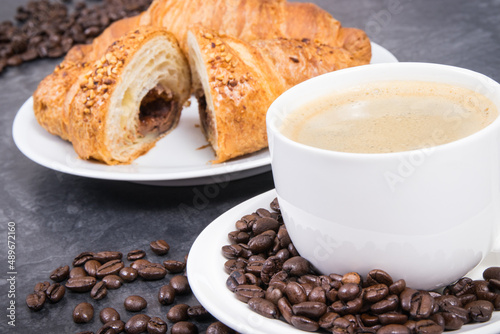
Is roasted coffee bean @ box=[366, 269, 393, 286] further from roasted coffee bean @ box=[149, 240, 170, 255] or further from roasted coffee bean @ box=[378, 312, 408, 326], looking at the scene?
roasted coffee bean @ box=[149, 240, 170, 255]

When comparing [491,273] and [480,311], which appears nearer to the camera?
[480,311]

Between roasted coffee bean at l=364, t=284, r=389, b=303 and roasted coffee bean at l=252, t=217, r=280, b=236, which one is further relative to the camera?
roasted coffee bean at l=252, t=217, r=280, b=236

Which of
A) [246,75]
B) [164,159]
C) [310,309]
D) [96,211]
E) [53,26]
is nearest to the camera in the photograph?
[310,309]

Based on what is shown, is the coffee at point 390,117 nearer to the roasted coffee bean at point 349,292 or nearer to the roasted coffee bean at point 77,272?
the roasted coffee bean at point 349,292

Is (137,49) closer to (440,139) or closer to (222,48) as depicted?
(222,48)

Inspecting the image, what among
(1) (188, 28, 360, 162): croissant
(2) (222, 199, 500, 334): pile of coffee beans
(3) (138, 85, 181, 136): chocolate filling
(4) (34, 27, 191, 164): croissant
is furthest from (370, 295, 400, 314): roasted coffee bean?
(3) (138, 85, 181, 136): chocolate filling

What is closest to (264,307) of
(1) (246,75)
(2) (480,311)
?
(2) (480,311)

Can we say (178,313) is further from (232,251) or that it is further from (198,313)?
(232,251)
